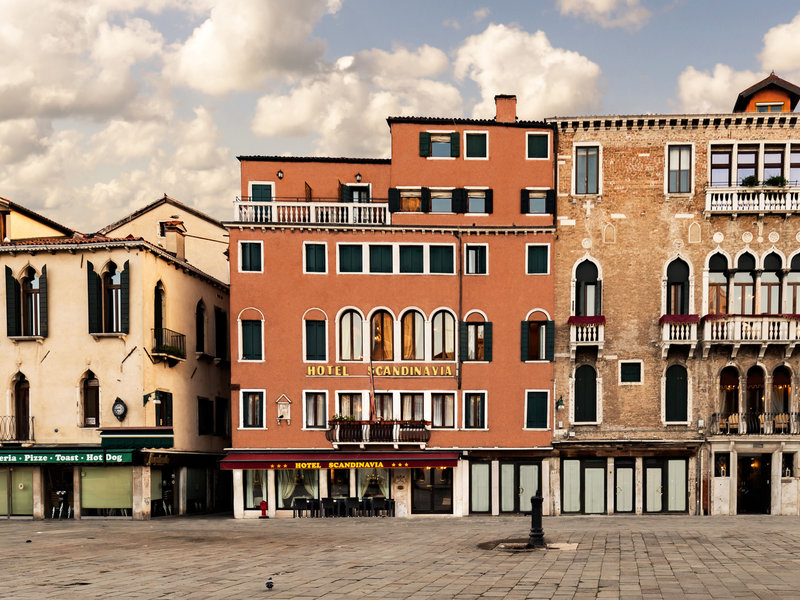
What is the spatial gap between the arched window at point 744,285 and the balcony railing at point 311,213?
54.5ft

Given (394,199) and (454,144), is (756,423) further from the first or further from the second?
(394,199)

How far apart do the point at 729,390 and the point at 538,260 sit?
1080cm

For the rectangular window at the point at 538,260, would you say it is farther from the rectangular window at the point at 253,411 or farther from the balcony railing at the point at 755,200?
the rectangular window at the point at 253,411

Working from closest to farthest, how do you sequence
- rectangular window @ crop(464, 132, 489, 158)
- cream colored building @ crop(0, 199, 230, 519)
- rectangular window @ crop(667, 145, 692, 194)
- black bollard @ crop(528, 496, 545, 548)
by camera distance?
black bollard @ crop(528, 496, 545, 548) < cream colored building @ crop(0, 199, 230, 519) < rectangular window @ crop(667, 145, 692, 194) < rectangular window @ crop(464, 132, 489, 158)

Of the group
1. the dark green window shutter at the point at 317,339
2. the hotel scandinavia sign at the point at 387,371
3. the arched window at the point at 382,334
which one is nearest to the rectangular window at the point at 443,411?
the hotel scandinavia sign at the point at 387,371

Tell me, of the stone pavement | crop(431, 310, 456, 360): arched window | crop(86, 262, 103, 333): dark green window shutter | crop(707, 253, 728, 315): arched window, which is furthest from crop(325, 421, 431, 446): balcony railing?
crop(707, 253, 728, 315): arched window

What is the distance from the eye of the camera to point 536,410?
1449 inches

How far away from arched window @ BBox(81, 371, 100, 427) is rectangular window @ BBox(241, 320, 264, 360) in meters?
6.73

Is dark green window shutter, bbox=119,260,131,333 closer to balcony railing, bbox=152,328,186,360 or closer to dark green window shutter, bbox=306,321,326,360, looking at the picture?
balcony railing, bbox=152,328,186,360

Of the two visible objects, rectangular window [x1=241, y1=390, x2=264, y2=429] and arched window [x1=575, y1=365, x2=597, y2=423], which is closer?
rectangular window [x1=241, y1=390, x2=264, y2=429]

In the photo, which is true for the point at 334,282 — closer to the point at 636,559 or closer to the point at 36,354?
the point at 36,354

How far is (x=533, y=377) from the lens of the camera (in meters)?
36.9

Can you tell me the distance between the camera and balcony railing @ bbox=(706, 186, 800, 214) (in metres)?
36.7

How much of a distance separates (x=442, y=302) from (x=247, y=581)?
21255mm
